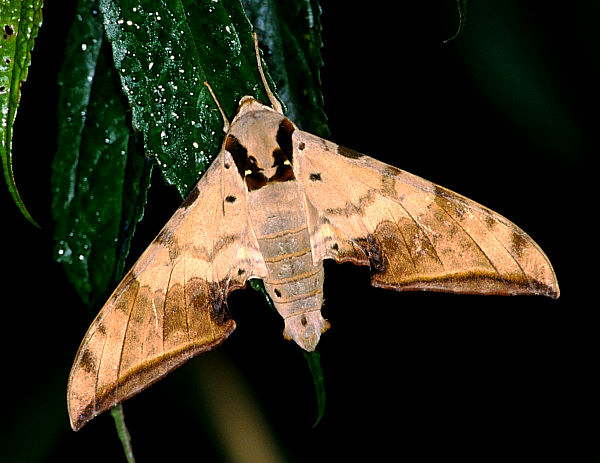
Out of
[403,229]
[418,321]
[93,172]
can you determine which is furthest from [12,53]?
[418,321]

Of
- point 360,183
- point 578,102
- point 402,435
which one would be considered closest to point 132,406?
point 402,435

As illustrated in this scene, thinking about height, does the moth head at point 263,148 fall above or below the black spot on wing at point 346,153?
above

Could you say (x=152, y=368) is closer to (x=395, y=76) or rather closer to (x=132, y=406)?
(x=132, y=406)

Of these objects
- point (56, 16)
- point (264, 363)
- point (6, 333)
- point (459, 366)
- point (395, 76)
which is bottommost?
point (459, 366)

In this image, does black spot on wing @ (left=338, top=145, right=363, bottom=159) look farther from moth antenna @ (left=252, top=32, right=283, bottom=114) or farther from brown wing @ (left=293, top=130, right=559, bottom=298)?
moth antenna @ (left=252, top=32, right=283, bottom=114)

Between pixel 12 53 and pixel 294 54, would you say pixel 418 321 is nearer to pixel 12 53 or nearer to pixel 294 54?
pixel 294 54

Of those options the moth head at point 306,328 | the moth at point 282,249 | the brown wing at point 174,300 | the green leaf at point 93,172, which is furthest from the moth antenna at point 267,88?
the moth head at point 306,328

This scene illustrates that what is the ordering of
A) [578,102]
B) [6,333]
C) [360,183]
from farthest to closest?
[578,102] → [6,333] → [360,183]

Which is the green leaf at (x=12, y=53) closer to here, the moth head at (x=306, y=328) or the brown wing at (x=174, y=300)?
the brown wing at (x=174, y=300)
